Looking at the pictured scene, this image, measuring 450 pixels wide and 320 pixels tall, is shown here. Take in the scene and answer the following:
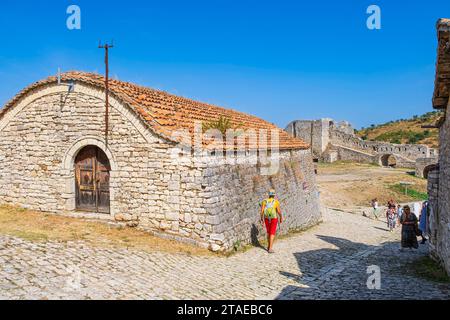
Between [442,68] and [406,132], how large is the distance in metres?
56.9

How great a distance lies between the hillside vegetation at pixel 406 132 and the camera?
5369 cm

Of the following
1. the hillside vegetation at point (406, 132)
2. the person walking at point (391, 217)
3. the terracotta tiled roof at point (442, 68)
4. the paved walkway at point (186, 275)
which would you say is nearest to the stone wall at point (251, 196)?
the paved walkway at point (186, 275)

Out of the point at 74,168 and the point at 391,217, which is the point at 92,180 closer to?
the point at 74,168

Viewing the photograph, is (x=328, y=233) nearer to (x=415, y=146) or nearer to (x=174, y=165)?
(x=174, y=165)

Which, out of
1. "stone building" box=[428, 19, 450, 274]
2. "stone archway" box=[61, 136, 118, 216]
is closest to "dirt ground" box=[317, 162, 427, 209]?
"stone building" box=[428, 19, 450, 274]

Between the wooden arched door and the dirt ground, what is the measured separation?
728 inches

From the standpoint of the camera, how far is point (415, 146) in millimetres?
40281

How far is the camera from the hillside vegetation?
176 feet

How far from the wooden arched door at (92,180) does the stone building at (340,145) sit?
36.3 m

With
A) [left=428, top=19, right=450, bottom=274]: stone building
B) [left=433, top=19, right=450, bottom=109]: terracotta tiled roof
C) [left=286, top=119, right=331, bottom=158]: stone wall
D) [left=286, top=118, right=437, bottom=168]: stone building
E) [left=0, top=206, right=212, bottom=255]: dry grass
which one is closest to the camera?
[left=433, top=19, right=450, bottom=109]: terracotta tiled roof

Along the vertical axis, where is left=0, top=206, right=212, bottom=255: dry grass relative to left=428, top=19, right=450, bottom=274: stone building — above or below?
below

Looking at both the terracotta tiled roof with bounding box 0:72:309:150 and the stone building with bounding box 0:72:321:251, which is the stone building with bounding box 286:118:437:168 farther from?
the terracotta tiled roof with bounding box 0:72:309:150

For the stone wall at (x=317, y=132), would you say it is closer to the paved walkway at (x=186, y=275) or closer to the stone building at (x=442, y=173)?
the stone building at (x=442, y=173)

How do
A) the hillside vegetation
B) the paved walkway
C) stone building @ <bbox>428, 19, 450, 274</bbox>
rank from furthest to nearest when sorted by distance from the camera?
the hillside vegetation < stone building @ <bbox>428, 19, 450, 274</bbox> < the paved walkway
